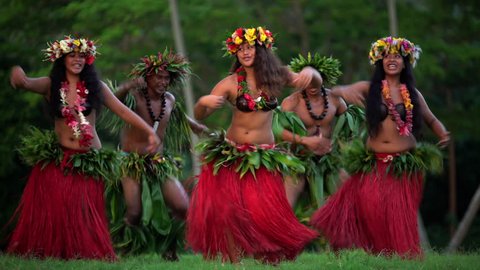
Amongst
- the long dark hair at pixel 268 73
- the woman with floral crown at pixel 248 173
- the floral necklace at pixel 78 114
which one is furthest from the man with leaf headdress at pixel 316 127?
the floral necklace at pixel 78 114

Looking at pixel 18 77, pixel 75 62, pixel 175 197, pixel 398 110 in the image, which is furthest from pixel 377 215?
pixel 18 77

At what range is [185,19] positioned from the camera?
58.1ft

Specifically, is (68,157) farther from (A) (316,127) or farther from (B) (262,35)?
(A) (316,127)

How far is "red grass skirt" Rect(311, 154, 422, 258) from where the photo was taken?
808cm

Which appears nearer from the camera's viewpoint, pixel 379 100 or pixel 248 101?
pixel 248 101

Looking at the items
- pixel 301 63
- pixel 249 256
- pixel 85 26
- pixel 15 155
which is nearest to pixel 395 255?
pixel 249 256

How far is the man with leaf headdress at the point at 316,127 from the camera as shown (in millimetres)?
8844

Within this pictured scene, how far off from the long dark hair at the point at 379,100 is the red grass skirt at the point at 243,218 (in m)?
1.08

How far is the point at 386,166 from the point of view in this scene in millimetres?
8203

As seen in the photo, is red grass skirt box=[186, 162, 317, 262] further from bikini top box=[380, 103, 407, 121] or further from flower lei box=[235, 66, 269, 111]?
bikini top box=[380, 103, 407, 121]

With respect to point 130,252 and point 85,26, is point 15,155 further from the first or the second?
point 130,252

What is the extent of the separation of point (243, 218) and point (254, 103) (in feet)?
2.72

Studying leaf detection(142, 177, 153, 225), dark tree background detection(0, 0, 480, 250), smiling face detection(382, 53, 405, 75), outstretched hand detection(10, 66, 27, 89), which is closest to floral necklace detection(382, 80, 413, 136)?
smiling face detection(382, 53, 405, 75)

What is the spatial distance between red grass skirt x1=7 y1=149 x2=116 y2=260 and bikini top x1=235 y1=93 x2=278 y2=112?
129 cm
